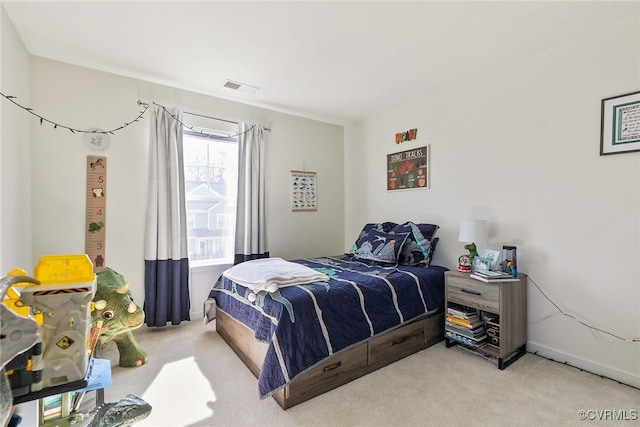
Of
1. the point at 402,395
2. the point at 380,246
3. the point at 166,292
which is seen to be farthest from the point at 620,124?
the point at 166,292

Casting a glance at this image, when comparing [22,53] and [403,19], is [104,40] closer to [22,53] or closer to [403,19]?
[22,53]

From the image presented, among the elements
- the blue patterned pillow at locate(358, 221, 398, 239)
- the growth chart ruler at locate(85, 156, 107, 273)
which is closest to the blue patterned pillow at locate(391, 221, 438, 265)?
the blue patterned pillow at locate(358, 221, 398, 239)

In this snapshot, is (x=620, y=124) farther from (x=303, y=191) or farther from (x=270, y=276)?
(x=303, y=191)

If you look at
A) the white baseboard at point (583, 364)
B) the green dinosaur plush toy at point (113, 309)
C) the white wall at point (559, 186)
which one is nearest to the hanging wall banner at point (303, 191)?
the white wall at point (559, 186)

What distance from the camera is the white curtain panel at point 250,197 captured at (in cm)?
333

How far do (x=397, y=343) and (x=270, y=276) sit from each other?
1.14 m

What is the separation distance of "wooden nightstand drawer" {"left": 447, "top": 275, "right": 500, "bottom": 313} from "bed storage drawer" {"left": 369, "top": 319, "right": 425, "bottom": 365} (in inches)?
14.4

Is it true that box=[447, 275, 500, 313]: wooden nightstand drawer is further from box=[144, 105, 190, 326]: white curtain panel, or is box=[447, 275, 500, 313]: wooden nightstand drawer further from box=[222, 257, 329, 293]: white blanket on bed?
box=[144, 105, 190, 326]: white curtain panel

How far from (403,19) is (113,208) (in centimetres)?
287

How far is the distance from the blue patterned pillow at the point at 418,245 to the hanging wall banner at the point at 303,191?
4.39 feet

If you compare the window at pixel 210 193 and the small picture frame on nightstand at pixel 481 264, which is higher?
the window at pixel 210 193

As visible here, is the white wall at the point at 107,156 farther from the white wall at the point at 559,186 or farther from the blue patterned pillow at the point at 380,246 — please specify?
the white wall at the point at 559,186

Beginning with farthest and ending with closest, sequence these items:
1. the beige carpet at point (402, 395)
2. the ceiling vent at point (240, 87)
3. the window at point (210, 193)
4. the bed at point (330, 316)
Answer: the window at point (210, 193)
the ceiling vent at point (240, 87)
the bed at point (330, 316)
the beige carpet at point (402, 395)

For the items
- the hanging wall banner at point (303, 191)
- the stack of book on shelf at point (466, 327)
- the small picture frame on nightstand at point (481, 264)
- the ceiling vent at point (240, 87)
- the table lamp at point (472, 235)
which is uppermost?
the ceiling vent at point (240, 87)
